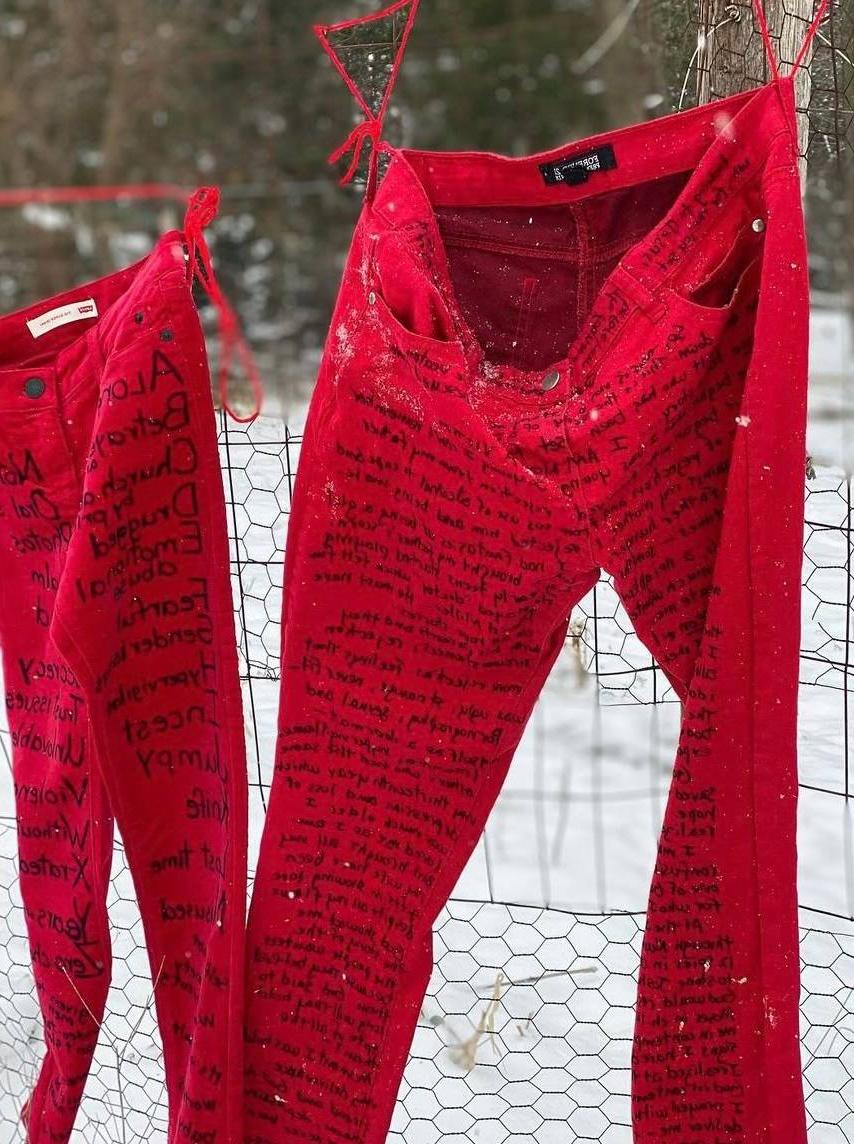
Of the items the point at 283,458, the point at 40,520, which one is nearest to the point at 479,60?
the point at 283,458

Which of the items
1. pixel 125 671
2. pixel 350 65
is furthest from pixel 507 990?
pixel 350 65

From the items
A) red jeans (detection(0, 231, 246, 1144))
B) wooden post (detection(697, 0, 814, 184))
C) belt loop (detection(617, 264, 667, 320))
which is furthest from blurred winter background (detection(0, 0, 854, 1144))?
belt loop (detection(617, 264, 667, 320))

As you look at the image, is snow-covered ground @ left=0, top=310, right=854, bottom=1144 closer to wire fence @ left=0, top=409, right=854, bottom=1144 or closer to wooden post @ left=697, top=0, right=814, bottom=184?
wire fence @ left=0, top=409, right=854, bottom=1144

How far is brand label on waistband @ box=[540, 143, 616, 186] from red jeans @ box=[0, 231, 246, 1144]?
0.34 m

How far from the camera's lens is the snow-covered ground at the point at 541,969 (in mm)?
1381

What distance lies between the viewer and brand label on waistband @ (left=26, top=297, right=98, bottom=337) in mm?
1143

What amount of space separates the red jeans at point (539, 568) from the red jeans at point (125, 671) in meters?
0.06

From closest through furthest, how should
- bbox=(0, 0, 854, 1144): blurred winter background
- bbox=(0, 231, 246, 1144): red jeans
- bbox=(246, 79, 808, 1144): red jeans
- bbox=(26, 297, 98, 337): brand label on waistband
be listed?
bbox=(246, 79, 808, 1144): red jeans < bbox=(0, 231, 246, 1144): red jeans < bbox=(26, 297, 98, 337): brand label on waistband < bbox=(0, 0, 854, 1144): blurred winter background

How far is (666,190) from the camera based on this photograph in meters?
1.08

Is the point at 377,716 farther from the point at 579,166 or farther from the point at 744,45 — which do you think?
the point at 744,45

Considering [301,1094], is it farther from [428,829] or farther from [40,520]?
[40,520]

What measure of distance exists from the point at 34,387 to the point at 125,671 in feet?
0.92

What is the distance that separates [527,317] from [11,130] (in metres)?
5.71

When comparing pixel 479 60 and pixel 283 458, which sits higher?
pixel 479 60
